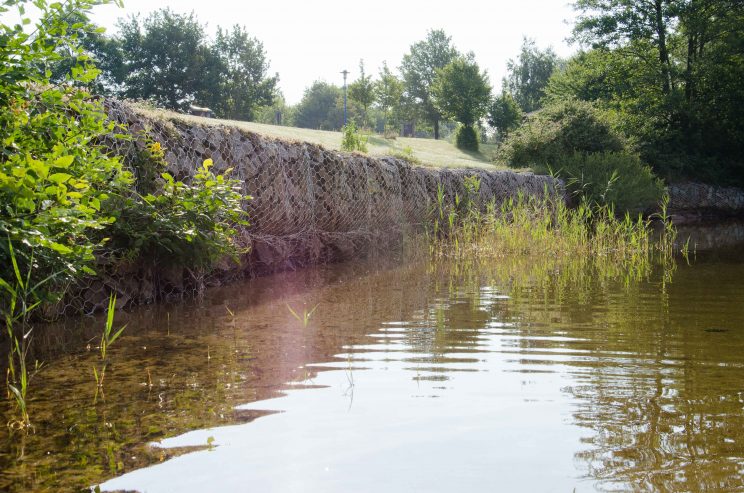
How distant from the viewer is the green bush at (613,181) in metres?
16.8

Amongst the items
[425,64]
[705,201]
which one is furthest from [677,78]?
[425,64]

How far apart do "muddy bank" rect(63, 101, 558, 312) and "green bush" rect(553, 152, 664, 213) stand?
6190 mm

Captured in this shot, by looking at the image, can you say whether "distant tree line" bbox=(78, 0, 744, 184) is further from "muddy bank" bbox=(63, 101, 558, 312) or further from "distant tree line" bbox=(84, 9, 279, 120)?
"muddy bank" bbox=(63, 101, 558, 312)

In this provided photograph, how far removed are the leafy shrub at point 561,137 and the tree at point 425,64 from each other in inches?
1453

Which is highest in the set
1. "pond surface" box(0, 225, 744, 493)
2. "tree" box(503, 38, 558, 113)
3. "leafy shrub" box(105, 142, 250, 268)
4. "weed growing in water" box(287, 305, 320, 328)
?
"tree" box(503, 38, 558, 113)

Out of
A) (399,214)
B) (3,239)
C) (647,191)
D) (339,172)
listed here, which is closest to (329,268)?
(339,172)

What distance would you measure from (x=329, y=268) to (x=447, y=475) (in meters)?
6.32

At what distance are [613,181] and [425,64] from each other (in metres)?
54.0

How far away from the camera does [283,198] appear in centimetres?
746

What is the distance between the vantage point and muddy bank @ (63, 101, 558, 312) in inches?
209

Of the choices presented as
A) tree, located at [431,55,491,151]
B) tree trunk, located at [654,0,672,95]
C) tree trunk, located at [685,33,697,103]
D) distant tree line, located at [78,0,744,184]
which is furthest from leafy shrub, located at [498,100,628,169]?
tree, located at [431,55,491,151]

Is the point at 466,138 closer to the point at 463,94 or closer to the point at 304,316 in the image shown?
the point at 463,94

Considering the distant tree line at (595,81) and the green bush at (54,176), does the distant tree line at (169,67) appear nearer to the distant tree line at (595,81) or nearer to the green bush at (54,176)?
the distant tree line at (595,81)

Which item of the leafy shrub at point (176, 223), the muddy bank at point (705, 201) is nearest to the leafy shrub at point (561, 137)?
the muddy bank at point (705, 201)
